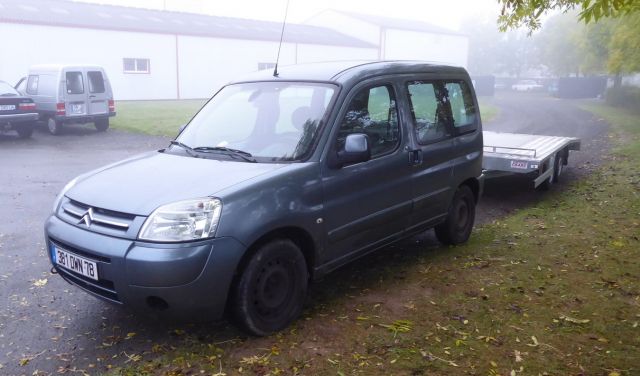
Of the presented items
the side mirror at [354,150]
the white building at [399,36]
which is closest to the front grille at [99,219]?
the side mirror at [354,150]

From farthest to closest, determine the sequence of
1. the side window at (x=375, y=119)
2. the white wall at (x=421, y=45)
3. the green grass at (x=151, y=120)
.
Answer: the white wall at (x=421, y=45) < the green grass at (x=151, y=120) < the side window at (x=375, y=119)

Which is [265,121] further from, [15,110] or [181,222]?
[15,110]

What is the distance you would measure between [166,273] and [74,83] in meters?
15.4

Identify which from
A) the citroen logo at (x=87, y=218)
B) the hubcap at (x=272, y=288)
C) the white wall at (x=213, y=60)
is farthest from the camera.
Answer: the white wall at (x=213, y=60)

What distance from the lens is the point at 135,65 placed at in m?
32.8

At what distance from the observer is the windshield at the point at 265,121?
14.0ft

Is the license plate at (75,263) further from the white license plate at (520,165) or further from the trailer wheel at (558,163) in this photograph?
the trailer wheel at (558,163)

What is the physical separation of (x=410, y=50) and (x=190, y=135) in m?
44.8

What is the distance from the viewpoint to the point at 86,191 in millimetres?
3945

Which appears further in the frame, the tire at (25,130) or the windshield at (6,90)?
the tire at (25,130)

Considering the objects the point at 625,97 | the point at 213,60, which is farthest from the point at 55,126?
the point at 625,97

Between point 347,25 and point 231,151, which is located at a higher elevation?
point 347,25

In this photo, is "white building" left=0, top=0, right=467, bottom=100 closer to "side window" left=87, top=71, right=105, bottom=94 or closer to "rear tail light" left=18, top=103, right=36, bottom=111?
"side window" left=87, top=71, right=105, bottom=94

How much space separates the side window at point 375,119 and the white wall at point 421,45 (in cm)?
4040
